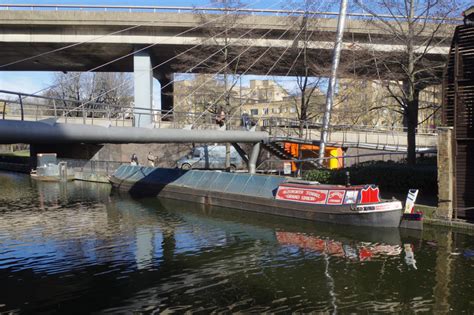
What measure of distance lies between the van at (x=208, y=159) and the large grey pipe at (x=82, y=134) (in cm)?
1704

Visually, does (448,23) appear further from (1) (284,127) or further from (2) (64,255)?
(2) (64,255)

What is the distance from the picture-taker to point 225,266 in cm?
1365

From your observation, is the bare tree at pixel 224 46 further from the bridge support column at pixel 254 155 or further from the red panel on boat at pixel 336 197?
the red panel on boat at pixel 336 197

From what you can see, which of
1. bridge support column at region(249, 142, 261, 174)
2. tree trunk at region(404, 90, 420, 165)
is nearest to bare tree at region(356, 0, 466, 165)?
tree trunk at region(404, 90, 420, 165)

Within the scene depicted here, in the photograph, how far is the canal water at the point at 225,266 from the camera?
A: 10.5m

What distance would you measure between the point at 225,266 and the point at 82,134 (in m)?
5.80

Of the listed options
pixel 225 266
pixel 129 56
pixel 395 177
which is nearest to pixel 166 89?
pixel 129 56

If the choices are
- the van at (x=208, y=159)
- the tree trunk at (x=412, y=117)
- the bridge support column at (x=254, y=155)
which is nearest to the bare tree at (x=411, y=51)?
the tree trunk at (x=412, y=117)

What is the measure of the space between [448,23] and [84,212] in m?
19.9

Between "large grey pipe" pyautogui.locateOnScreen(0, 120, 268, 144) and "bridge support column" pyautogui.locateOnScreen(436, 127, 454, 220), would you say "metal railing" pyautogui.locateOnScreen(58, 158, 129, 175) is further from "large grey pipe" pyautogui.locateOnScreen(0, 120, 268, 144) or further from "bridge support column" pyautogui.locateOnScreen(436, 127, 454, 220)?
"bridge support column" pyautogui.locateOnScreen(436, 127, 454, 220)

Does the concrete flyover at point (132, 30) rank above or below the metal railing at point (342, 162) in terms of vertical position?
above

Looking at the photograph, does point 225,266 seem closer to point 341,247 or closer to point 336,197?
point 341,247

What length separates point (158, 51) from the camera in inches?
1548

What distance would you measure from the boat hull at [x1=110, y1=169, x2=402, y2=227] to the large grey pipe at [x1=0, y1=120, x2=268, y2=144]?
3887 millimetres
